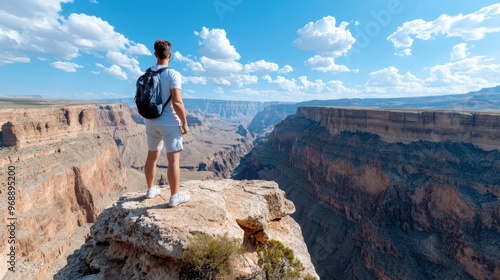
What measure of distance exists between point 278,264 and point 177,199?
7.51 ft

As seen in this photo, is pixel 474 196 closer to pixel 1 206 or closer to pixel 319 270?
pixel 319 270

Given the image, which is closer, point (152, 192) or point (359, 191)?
point (152, 192)

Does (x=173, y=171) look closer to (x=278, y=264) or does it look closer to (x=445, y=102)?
(x=278, y=264)

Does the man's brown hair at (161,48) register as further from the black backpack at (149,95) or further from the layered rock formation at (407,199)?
the layered rock formation at (407,199)

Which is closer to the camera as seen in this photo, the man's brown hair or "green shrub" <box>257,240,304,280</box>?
"green shrub" <box>257,240,304,280</box>

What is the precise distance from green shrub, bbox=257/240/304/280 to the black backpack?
3.26 meters

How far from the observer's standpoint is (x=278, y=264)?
484 centimetres

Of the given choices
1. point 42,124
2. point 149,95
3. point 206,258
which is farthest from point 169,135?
point 42,124

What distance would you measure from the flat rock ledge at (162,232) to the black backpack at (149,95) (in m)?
1.91

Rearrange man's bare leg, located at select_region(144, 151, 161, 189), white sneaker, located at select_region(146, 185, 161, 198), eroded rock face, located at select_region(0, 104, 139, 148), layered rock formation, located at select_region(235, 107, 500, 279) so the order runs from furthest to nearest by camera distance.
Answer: eroded rock face, located at select_region(0, 104, 139, 148) < layered rock formation, located at select_region(235, 107, 500, 279) < white sneaker, located at select_region(146, 185, 161, 198) < man's bare leg, located at select_region(144, 151, 161, 189)

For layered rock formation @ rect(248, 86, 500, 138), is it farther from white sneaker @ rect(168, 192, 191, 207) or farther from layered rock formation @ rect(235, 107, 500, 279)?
white sneaker @ rect(168, 192, 191, 207)

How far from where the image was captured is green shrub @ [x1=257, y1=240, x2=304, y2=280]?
4.64 meters

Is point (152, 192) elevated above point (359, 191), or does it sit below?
above

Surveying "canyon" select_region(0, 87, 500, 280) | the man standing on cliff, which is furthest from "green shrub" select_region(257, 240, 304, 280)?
"canyon" select_region(0, 87, 500, 280)
